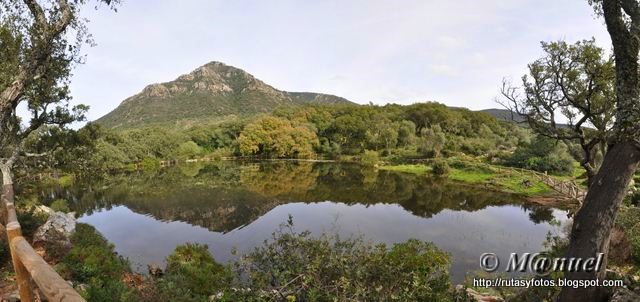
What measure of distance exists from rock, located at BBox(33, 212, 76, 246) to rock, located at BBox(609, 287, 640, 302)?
17.1m

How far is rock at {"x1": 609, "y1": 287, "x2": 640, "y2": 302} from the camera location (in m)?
5.56

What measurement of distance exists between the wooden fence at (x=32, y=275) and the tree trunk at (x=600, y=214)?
7.49 metres

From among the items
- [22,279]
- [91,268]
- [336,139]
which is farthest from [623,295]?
[336,139]

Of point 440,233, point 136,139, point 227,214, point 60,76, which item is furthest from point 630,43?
point 136,139

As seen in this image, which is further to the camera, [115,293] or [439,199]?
[439,199]

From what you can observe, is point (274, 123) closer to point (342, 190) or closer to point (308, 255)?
point (342, 190)

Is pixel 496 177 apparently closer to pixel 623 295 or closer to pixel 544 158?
pixel 544 158

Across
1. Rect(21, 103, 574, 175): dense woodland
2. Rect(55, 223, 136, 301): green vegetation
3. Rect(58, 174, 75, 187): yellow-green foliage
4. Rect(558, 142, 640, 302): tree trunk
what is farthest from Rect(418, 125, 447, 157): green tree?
Rect(558, 142, 640, 302): tree trunk

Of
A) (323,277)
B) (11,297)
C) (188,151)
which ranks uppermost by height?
(188,151)

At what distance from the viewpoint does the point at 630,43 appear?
5.38 m

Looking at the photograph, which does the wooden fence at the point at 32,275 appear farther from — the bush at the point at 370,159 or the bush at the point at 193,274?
the bush at the point at 370,159

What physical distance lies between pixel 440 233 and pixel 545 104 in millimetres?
10390

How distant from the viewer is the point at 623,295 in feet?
19.0

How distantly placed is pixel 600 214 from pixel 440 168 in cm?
4441
